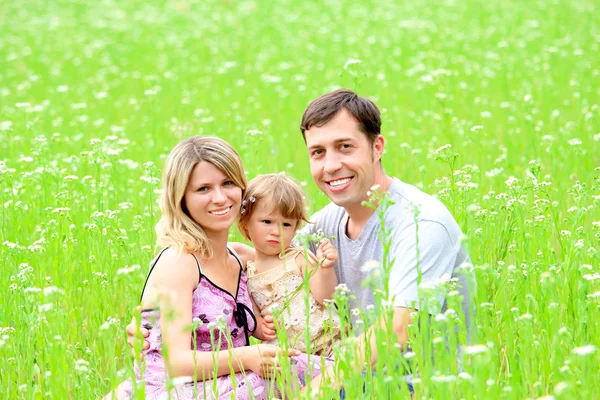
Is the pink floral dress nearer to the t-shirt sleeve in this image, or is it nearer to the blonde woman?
the blonde woman

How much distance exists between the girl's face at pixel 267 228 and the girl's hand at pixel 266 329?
0.42 meters

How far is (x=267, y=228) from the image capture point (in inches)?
191

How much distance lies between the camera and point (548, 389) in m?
3.94

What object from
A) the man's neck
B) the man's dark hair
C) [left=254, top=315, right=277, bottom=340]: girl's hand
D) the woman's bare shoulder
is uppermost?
the man's dark hair

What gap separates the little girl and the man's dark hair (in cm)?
40

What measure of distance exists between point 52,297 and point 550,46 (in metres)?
10.7

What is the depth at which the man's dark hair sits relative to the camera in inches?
188

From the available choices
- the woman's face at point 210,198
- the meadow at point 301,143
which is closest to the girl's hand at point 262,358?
the meadow at point 301,143

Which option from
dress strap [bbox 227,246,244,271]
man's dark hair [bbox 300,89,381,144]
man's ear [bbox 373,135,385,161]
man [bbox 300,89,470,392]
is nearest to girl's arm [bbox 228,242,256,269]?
dress strap [bbox 227,246,244,271]

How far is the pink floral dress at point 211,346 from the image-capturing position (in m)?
4.23

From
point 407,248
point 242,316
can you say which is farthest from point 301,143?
point 407,248

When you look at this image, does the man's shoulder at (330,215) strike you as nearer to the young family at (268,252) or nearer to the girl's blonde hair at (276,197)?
the young family at (268,252)

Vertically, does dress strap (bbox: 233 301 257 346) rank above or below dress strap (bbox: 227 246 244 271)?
below

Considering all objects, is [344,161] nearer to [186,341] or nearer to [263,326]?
[263,326]
